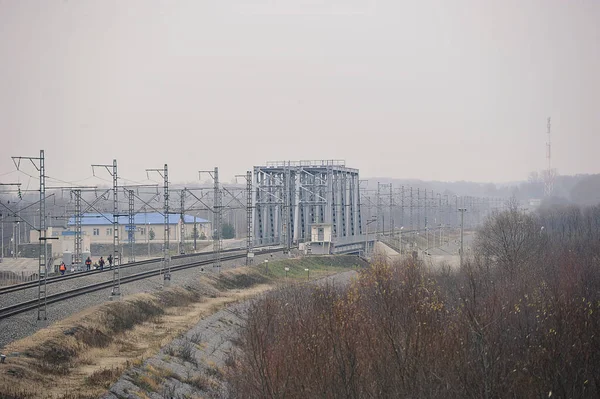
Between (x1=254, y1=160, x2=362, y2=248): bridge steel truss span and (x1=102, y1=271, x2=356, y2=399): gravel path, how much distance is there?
3971cm

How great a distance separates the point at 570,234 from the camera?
215ft

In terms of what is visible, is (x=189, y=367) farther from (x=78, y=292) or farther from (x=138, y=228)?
(x=138, y=228)

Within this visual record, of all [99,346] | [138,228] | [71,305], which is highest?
[138,228]

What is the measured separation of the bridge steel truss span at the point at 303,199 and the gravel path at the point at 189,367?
130 feet

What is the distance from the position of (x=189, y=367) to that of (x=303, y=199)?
51471mm

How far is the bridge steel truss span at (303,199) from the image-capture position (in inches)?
2869

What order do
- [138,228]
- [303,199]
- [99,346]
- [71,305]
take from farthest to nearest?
[138,228] → [303,199] → [71,305] → [99,346]

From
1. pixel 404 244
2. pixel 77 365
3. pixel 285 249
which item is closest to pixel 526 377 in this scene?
pixel 77 365

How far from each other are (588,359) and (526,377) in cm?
141

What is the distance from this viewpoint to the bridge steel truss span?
72.9m

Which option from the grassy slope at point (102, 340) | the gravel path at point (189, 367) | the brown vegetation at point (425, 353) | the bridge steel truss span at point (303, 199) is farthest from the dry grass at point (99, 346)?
the bridge steel truss span at point (303, 199)

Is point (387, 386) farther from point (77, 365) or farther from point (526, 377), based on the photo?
point (77, 365)

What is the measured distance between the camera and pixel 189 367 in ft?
80.4

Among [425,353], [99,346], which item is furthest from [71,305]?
[425,353]
